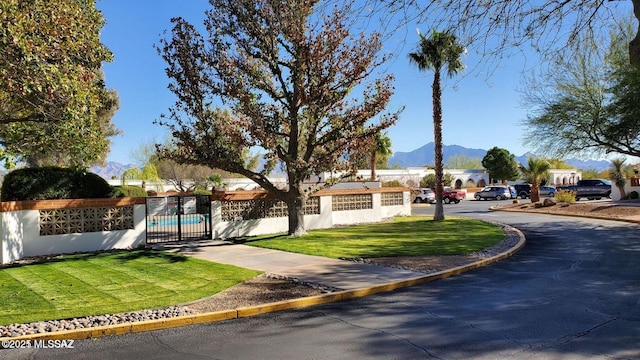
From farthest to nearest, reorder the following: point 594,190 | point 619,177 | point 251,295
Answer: point 594,190
point 619,177
point 251,295

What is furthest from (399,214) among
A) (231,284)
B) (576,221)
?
(231,284)

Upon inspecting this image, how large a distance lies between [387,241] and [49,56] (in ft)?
36.1

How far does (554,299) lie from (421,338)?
328 centimetres

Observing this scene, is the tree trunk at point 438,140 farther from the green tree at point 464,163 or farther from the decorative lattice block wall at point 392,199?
the green tree at point 464,163

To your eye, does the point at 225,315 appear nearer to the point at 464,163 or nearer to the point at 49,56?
the point at 49,56

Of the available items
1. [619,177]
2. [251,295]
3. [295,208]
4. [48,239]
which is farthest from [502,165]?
[251,295]

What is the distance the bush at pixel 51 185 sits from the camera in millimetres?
13547

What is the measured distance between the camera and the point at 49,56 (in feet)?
33.7

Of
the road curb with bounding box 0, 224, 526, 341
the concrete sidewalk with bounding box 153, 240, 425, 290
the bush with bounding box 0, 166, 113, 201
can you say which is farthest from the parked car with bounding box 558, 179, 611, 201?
the bush with bounding box 0, 166, 113, 201

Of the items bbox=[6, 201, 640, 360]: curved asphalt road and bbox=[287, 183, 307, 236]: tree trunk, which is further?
bbox=[287, 183, 307, 236]: tree trunk

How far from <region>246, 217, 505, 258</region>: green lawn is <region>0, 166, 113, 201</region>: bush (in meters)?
5.22

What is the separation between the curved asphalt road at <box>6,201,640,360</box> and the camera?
5.60 metres

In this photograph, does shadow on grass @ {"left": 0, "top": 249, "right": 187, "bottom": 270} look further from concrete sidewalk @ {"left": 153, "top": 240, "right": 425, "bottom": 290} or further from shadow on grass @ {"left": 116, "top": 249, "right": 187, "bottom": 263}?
concrete sidewalk @ {"left": 153, "top": 240, "right": 425, "bottom": 290}

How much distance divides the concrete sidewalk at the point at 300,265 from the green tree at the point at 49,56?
500 cm
